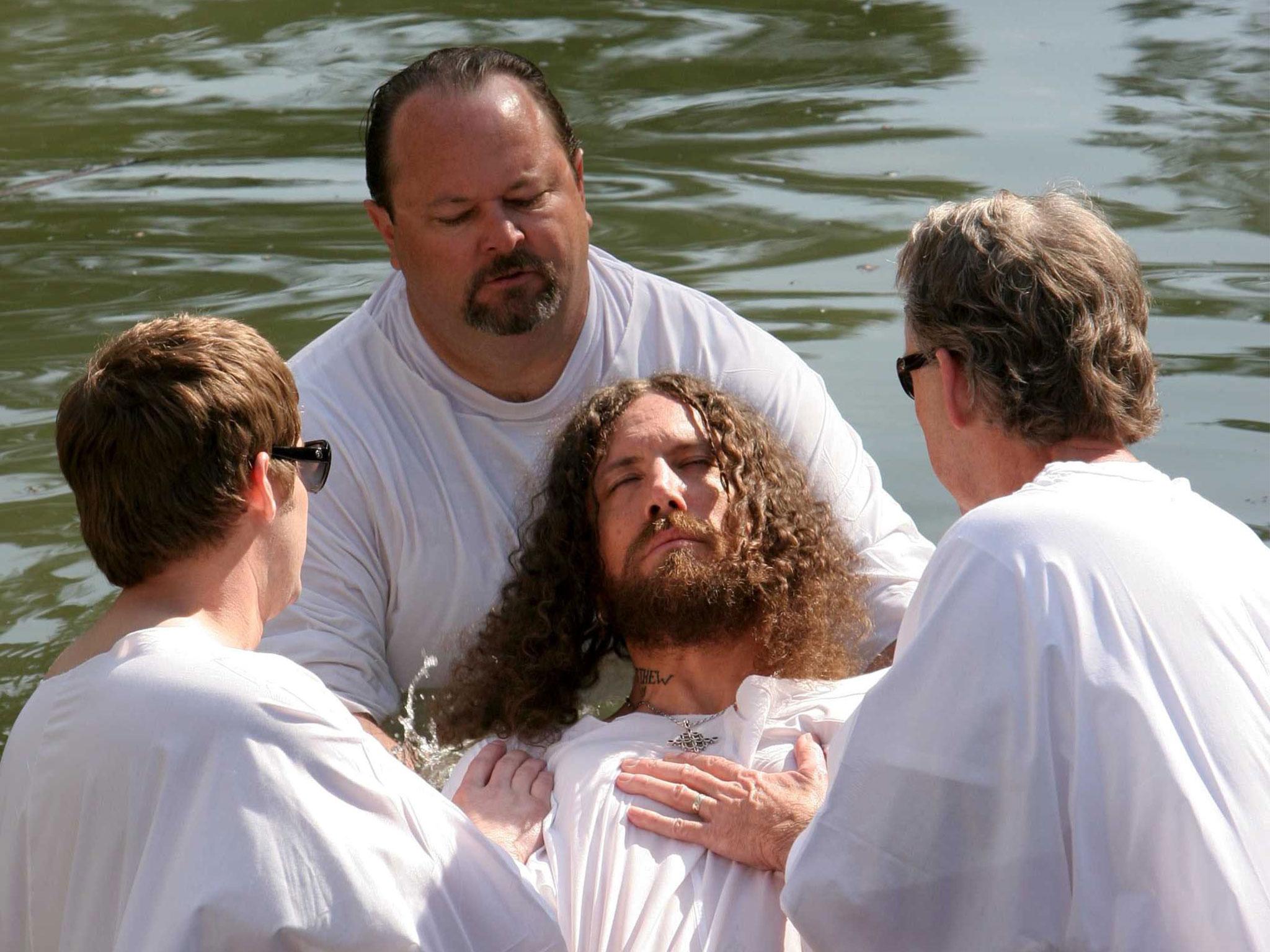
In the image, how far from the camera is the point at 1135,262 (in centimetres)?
271

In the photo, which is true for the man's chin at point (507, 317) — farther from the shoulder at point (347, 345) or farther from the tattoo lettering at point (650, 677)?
the tattoo lettering at point (650, 677)

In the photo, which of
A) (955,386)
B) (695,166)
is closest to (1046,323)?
(955,386)

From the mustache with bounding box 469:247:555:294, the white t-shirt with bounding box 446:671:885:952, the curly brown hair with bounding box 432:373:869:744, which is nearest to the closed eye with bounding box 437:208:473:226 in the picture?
the mustache with bounding box 469:247:555:294

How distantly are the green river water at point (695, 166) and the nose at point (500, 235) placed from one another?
74.7 inches

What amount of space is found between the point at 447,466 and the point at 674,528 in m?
0.79

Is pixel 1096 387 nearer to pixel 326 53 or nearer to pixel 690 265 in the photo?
pixel 690 265

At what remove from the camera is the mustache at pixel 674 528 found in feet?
12.7

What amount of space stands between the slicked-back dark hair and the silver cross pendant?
5.28 feet

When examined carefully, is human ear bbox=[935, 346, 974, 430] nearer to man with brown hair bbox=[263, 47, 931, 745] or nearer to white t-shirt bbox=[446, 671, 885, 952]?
white t-shirt bbox=[446, 671, 885, 952]

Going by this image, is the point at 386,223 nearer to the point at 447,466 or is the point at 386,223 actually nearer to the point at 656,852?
the point at 447,466

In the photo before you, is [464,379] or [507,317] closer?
[507,317]

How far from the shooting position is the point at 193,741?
2271 millimetres

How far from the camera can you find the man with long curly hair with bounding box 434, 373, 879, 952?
337cm

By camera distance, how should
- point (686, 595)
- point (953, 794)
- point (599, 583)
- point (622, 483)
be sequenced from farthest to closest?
point (599, 583), point (622, 483), point (686, 595), point (953, 794)
